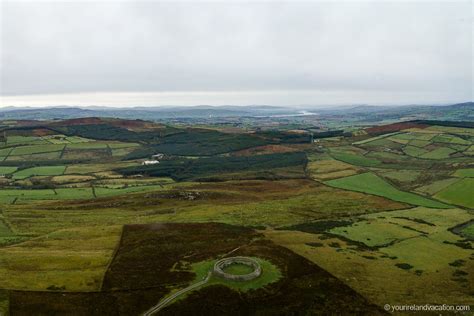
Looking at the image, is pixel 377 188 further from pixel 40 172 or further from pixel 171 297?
pixel 40 172

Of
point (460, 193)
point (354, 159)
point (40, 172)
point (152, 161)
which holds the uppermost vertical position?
point (152, 161)

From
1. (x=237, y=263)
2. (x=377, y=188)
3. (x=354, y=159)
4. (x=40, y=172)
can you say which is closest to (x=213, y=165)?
(x=354, y=159)

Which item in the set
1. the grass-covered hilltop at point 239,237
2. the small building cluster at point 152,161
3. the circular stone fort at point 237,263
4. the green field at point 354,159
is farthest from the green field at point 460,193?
the small building cluster at point 152,161

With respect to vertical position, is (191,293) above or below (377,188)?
above

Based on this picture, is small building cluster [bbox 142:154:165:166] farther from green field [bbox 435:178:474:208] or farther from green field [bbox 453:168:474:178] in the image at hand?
green field [bbox 453:168:474:178]

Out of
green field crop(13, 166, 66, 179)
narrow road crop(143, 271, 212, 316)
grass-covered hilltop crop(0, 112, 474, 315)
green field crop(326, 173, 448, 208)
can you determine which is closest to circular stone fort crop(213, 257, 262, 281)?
grass-covered hilltop crop(0, 112, 474, 315)

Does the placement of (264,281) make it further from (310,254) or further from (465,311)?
(465,311)
